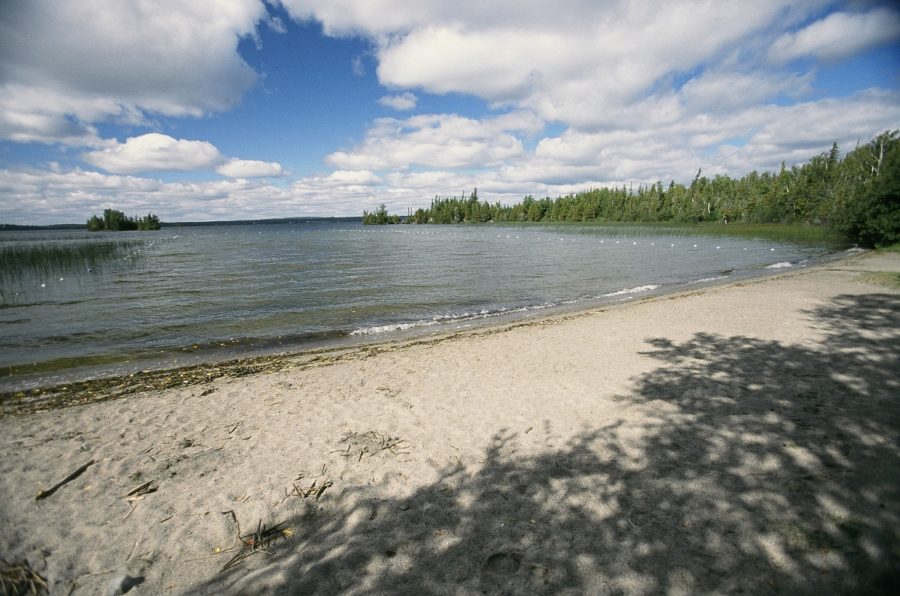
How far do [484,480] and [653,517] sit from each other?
6.54 feet

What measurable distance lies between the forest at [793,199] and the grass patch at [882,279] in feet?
72.5

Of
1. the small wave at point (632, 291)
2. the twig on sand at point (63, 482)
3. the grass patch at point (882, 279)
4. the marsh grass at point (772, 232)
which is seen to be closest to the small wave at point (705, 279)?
the small wave at point (632, 291)

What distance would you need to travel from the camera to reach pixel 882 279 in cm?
1814

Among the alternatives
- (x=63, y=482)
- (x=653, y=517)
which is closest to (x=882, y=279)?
(x=653, y=517)

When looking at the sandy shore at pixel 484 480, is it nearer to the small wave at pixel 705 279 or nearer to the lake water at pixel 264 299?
the lake water at pixel 264 299

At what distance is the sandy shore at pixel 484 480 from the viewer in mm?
3793

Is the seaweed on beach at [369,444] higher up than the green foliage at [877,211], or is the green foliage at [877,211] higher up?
the green foliage at [877,211]

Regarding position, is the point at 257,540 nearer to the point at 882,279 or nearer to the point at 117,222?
the point at 882,279

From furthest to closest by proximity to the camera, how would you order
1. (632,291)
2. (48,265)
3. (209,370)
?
(48,265), (632,291), (209,370)

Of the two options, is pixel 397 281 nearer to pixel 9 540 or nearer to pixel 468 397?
pixel 468 397

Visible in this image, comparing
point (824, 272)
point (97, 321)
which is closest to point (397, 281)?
point (97, 321)

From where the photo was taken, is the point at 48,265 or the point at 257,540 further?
the point at 48,265

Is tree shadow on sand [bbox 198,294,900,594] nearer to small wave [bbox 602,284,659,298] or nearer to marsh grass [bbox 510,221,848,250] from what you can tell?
small wave [bbox 602,284,659,298]

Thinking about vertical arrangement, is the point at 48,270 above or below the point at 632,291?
above
